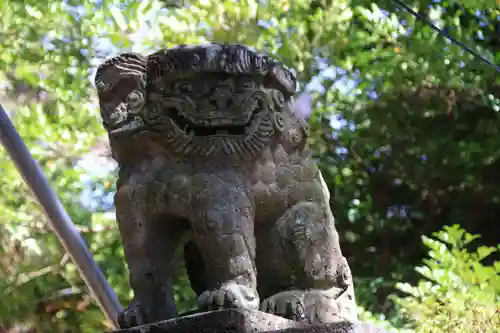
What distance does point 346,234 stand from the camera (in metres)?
4.73

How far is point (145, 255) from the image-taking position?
1956 millimetres

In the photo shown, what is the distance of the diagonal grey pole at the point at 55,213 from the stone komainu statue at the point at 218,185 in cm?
82

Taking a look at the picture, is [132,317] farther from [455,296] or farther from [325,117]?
[325,117]

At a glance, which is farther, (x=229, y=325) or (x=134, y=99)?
(x=134, y=99)

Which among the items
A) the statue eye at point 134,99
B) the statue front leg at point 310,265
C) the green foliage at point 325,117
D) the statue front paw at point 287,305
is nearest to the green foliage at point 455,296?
the green foliage at point 325,117

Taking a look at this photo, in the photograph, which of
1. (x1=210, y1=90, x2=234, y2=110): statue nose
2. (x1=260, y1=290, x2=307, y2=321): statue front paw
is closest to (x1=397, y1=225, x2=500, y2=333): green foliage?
(x1=260, y1=290, x2=307, y2=321): statue front paw

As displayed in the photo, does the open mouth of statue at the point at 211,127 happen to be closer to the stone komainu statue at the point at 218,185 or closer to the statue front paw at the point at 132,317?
the stone komainu statue at the point at 218,185

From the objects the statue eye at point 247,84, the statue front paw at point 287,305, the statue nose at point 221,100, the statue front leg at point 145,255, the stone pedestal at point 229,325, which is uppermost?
the statue eye at point 247,84

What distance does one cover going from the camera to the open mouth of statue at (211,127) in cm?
199

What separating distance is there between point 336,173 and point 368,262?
2.30ft

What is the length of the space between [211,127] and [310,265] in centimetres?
47

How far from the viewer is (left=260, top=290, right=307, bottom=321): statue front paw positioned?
192cm

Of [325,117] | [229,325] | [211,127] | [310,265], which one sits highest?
[325,117]

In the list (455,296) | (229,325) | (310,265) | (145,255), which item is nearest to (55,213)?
(145,255)
